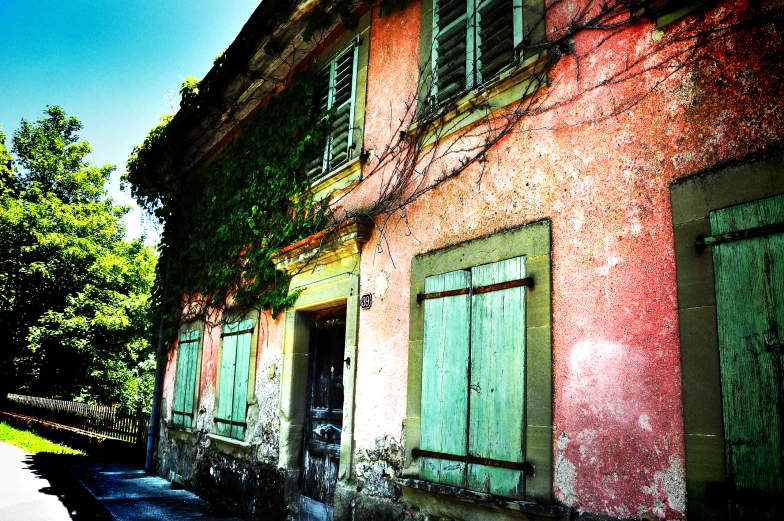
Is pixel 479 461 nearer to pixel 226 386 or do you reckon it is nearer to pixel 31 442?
pixel 226 386

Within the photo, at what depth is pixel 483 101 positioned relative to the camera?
3.96 m

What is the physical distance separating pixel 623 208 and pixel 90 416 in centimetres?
1431

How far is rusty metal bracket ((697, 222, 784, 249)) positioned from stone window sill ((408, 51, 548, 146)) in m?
1.56

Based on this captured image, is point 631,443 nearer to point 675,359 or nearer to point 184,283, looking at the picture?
point 675,359

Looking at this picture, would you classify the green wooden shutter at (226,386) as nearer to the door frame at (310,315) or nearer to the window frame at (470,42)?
the door frame at (310,315)

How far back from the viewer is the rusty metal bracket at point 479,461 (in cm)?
318

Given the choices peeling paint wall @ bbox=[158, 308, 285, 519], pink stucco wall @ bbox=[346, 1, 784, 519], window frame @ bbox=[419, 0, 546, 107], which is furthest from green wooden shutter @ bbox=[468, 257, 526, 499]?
peeling paint wall @ bbox=[158, 308, 285, 519]

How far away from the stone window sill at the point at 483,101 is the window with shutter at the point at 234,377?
3.64 metres

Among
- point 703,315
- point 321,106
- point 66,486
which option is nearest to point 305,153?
point 321,106

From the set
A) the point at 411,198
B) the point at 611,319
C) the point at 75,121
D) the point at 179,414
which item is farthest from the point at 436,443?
the point at 75,121

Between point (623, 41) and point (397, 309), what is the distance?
2.55 metres

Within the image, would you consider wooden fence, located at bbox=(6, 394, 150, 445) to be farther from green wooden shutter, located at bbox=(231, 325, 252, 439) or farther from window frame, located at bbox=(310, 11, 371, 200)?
window frame, located at bbox=(310, 11, 371, 200)

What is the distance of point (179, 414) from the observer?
339 inches

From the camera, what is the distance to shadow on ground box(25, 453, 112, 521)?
21.8 ft
